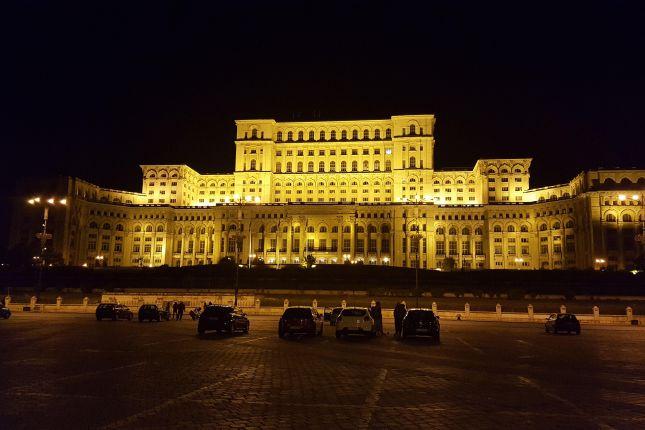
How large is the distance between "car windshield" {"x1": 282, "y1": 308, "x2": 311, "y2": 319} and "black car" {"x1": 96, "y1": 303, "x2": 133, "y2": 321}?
51.1ft

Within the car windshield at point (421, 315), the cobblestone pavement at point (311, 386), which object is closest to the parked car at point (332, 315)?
the car windshield at point (421, 315)

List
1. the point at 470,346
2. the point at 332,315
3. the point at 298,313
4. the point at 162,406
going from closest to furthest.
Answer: the point at 162,406
the point at 470,346
the point at 298,313
the point at 332,315

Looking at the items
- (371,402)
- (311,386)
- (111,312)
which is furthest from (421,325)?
(111,312)

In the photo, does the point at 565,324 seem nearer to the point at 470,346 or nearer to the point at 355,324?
the point at 470,346

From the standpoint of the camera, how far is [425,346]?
19734 millimetres

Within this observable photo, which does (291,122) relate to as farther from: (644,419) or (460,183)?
(644,419)

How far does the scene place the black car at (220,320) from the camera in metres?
24.4

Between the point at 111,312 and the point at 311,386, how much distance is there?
89.1 feet

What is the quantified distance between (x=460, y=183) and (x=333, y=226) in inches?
1281

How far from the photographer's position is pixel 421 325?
2209 centimetres

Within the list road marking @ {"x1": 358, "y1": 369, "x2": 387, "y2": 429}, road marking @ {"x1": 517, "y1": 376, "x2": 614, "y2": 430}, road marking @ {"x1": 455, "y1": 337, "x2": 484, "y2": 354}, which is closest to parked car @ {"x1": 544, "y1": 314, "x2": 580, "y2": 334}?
road marking @ {"x1": 455, "y1": 337, "x2": 484, "y2": 354}

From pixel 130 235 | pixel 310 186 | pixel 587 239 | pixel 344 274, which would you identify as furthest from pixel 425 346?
pixel 130 235

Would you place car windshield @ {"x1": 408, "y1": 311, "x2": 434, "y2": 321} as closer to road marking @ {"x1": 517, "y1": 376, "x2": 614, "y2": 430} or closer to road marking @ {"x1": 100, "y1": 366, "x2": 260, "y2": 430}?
Answer: road marking @ {"x1": 517, "y1": 376, "x2": 614, "y2": 430}

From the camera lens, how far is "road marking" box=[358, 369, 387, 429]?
7.70m
